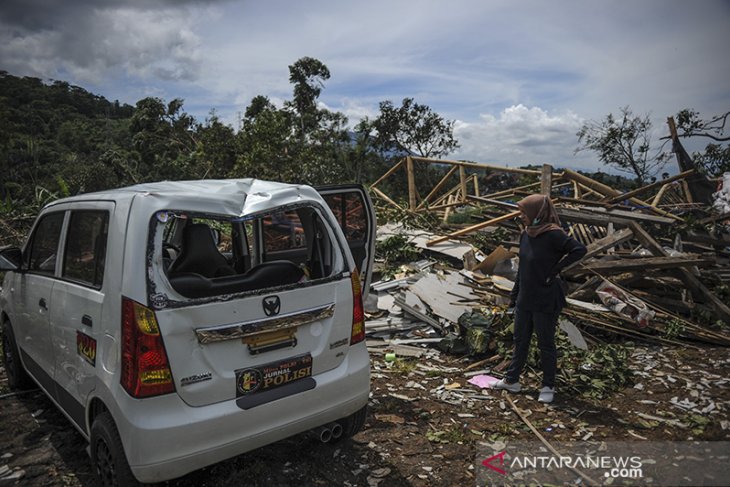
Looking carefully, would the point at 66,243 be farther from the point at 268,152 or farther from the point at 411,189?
the point at 268,152

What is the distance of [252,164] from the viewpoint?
18.0m

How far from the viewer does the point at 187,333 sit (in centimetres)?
234

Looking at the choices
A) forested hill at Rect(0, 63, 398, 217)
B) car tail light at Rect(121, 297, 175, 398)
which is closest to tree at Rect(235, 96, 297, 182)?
forested hill at Rect(0, 63, 398, 217)

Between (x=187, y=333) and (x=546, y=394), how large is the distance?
3.31 meters

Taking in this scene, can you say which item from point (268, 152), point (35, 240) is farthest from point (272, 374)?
point (268, 152)

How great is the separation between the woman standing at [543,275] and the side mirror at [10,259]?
427cm

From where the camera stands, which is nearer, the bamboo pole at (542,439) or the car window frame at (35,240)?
the bamboo pole at (542,439)

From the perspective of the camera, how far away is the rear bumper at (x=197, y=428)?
224 cm

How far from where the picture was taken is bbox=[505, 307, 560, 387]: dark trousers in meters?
4.11

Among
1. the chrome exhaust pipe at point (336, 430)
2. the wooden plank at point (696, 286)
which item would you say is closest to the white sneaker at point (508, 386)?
the chrome exhaust pipe at point (336, 430)

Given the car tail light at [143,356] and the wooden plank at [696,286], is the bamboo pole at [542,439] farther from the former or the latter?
the wooden plank at [696,286]

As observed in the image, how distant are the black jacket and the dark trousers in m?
0.11

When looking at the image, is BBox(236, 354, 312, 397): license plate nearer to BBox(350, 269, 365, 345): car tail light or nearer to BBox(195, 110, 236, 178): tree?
BBox(350, 269, 365, 345): car tail light

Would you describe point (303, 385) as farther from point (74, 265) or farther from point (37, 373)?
point (37, 373)
